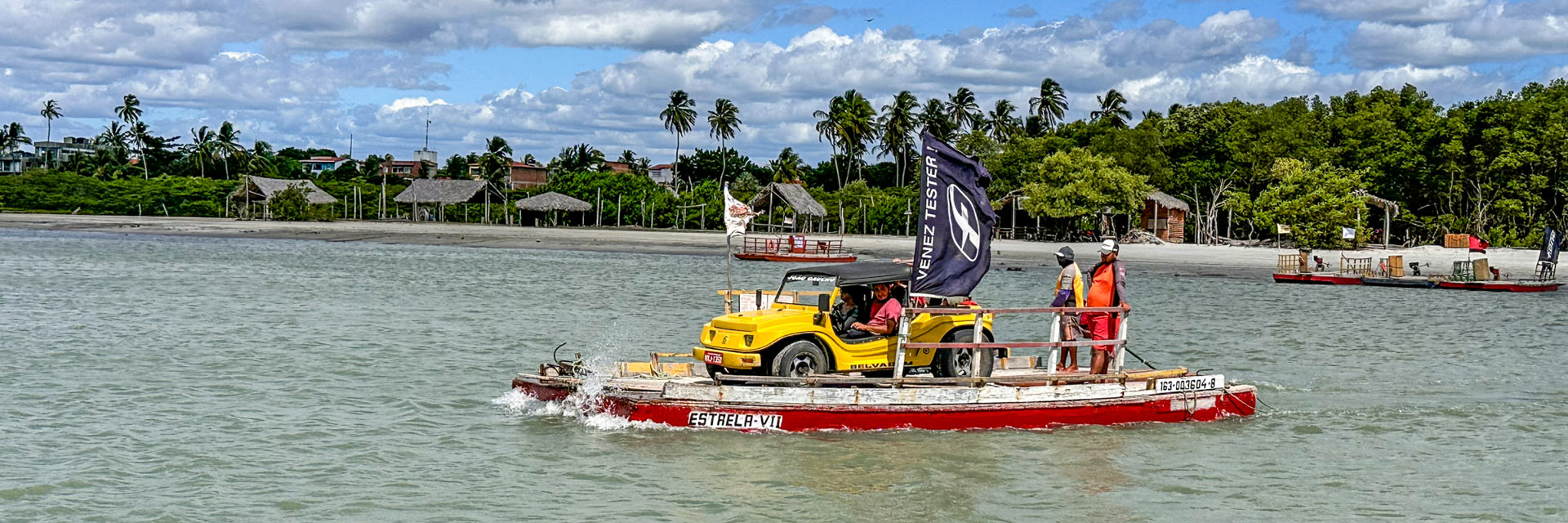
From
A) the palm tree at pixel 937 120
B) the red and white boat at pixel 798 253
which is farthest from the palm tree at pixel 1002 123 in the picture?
the red and white boat at pixel 798 253

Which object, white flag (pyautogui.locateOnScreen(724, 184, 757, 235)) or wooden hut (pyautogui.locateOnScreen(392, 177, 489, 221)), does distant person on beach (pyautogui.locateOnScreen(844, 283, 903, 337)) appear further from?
wooden hut (pyautogui.locateOnScreen(392, 177, 489, 221))

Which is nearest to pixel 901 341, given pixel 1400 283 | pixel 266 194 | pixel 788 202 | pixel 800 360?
pixel 800 360

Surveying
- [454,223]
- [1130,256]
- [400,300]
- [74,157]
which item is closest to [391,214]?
[454,223]

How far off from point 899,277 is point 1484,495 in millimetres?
5583

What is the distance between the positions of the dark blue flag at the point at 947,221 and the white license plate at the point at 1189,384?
269 centimetres

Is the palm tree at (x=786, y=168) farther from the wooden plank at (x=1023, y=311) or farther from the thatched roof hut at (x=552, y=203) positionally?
the wooden plank at (x=1023, y=311)

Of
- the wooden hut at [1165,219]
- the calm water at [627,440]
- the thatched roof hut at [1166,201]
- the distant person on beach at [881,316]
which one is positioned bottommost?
the calm water at [627,440]

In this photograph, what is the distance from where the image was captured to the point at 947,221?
12117 mm

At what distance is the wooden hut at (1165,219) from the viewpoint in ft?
210

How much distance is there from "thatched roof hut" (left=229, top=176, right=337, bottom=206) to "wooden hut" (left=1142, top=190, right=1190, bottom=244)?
179ft

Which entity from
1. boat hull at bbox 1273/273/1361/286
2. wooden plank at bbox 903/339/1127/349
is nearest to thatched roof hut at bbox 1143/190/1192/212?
boat hull at bbox 1273/273/1361/286

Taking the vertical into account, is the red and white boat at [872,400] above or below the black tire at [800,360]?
below

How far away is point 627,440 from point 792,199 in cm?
5756

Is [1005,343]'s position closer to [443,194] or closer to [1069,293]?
[1069,293]
